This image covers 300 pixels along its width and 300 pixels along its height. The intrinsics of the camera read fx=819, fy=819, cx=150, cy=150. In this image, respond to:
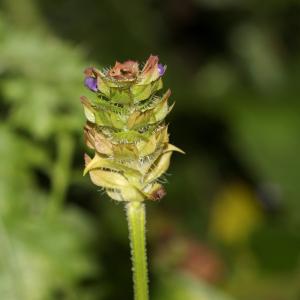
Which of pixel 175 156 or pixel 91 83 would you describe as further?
pixel 175 156

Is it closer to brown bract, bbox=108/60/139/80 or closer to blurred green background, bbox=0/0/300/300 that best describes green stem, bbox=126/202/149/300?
brown bract, bbox=108/60/139/80

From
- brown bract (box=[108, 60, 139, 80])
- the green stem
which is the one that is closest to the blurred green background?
the green stem

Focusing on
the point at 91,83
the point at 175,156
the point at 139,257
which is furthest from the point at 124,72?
the point at 175,156

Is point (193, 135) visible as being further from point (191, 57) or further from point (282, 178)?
point (191, 57)

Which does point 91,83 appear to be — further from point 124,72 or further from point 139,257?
point 139,257

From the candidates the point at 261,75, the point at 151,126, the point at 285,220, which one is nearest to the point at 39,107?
the point at 151,126

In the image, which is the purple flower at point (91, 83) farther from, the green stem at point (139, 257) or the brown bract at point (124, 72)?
the green stem at point (139, 257)
